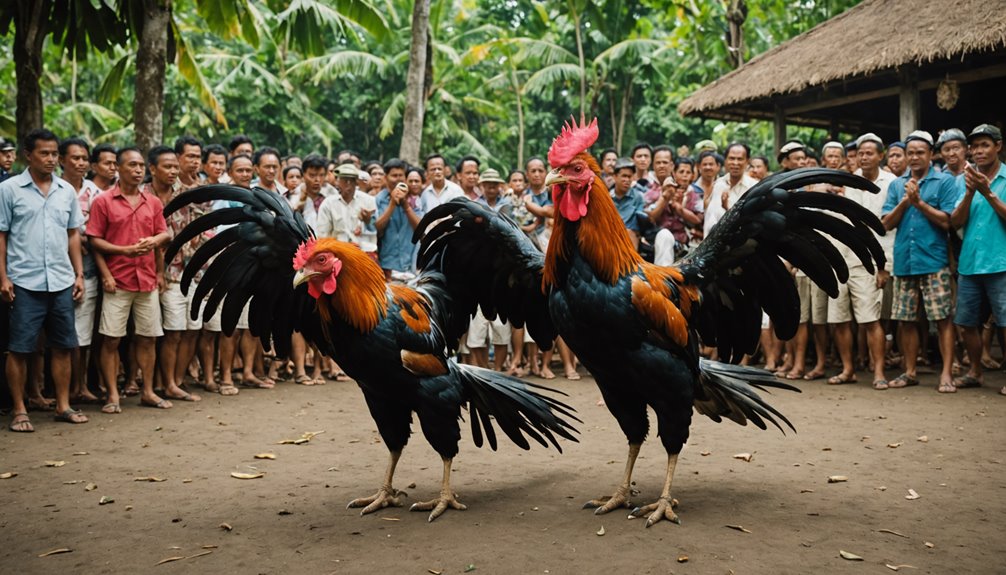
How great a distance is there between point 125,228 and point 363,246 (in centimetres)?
247

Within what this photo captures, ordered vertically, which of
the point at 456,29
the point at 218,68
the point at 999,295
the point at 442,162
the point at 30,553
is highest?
the point at 456,29

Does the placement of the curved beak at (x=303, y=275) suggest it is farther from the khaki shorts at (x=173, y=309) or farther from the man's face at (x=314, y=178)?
the man's face at (x=314, y=178)

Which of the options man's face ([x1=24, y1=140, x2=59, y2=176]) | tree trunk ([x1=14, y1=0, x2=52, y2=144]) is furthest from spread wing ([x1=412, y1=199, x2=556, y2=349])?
tree trunk ([x1=14, y1=0, x2=52, y2=144])

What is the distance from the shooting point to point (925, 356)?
912cm

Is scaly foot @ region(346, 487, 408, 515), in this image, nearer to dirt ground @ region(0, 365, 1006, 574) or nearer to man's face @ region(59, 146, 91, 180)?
dirt ground @ region(0, 365, 1006, 574)

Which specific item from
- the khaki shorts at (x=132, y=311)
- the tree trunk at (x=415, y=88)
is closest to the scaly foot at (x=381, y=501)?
the khaki shorts at (x=132, y=311)

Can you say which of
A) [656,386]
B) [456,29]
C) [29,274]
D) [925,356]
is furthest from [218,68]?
[656,386]

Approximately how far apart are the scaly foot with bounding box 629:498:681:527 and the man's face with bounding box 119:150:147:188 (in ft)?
16.8

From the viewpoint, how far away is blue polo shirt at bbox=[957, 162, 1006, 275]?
707 centimetres

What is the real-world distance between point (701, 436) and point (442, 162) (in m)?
4.49

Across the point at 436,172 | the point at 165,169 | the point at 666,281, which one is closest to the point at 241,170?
the point at 165,169

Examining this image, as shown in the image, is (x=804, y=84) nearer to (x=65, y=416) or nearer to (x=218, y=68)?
(x=65, y=416)

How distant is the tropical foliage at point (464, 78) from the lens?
66.8 feet

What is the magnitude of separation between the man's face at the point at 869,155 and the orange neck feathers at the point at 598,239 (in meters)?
5.04
